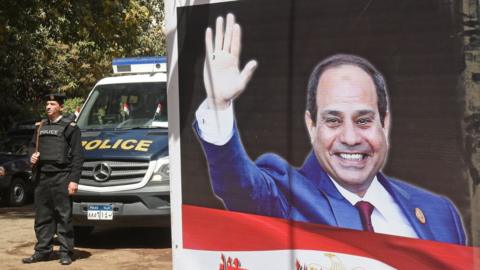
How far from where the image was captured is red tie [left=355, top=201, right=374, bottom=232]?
3123mm

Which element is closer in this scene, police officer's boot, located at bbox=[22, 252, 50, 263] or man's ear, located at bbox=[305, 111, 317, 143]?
man's ear, located at bbox=[305, 111, 317, 143]

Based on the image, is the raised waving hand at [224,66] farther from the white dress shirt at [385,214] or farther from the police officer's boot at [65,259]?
the police officer's boot at [65,259]

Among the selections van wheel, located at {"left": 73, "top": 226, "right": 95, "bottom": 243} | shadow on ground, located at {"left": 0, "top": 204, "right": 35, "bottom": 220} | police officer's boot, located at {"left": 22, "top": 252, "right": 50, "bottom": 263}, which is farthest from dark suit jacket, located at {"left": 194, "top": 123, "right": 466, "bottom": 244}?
shadow on ground, located at {"left": 0, "top": 204, "right": 35, "bottom": 220}

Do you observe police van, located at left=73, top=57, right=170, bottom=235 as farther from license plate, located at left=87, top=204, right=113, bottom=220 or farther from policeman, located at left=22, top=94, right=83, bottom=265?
policeman, located at left=22, top=94, right=83, bottom=265

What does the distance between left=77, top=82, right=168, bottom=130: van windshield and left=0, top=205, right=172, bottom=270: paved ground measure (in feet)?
5.23

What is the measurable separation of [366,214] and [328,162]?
1.10 ft

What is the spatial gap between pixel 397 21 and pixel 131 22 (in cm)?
1195

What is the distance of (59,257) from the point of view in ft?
26.7

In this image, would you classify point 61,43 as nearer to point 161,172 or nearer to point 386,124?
point 161,172

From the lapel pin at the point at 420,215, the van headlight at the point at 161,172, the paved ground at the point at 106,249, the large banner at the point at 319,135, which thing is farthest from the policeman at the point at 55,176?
the lapel pin at the point at 420,215

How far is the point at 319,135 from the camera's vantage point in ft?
11.0

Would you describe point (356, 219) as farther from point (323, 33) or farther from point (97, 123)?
point (97, 123)

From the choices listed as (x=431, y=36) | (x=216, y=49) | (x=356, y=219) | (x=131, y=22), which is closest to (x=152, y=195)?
(x=216, y=49)

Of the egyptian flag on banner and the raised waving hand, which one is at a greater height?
the raised waving hand
